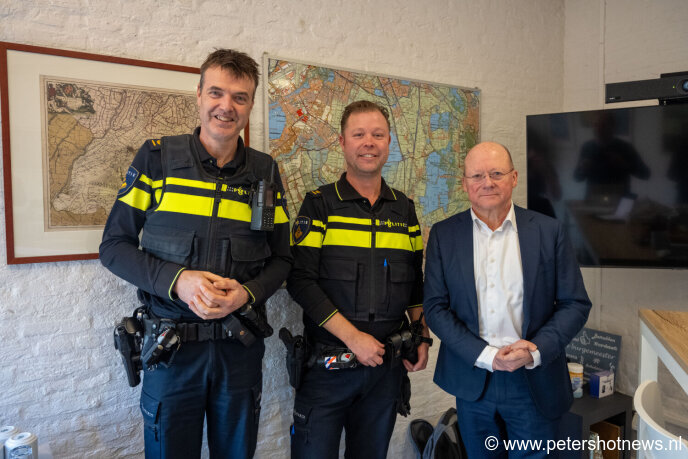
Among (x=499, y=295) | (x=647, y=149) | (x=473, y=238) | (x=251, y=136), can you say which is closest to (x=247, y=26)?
(x=251, y=136)

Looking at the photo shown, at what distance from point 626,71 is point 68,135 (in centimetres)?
325

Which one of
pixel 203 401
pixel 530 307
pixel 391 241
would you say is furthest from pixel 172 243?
pixel 530 307

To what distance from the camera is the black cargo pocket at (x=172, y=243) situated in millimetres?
1568

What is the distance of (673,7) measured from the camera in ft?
9.59

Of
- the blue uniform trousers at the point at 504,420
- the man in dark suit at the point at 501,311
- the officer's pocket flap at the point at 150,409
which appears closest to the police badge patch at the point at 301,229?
the man in dark suit at the point at 501,311

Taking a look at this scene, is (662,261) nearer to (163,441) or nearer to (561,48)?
(561,48)

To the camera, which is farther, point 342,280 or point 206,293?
point 342,280

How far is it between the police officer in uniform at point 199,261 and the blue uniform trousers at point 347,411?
261mm

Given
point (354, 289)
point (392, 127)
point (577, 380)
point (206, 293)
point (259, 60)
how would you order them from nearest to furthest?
point (206, 293)
point (354, 289)
point (259, 60)
point (392, 127)
point (577, 380)

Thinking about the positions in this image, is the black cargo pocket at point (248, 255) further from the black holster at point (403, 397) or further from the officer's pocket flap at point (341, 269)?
the black holster at point (403, 397)

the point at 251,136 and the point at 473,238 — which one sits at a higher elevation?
the point at 251,136

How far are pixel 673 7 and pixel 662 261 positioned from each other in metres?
1.58

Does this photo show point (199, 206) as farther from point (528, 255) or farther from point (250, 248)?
point (528, 255)

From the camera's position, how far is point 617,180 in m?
2.68
